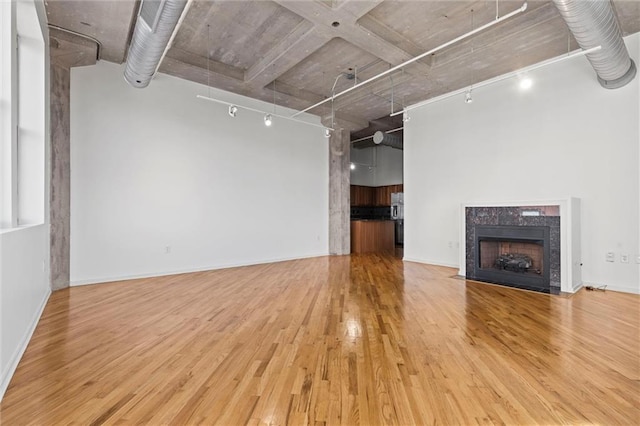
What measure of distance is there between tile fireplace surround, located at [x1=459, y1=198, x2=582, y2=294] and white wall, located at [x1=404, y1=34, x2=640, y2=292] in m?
0.40

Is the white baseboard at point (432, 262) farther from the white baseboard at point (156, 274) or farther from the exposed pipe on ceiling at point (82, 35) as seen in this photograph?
the exposed pipe on ceiling at point (82, 35)

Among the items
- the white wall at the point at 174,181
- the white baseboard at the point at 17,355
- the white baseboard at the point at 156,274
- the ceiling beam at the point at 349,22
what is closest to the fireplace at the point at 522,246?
the ceiling beam at the point at 349,22

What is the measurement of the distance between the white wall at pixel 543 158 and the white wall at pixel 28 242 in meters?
6.38

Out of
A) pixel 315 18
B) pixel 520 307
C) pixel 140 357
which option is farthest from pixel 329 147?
pixel 140 357

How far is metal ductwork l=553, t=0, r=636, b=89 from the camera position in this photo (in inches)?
111

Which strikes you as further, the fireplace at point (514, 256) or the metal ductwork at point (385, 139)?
the metal ductwork at point (385, 139)

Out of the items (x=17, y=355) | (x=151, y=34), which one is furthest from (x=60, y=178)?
(x=17, y=355)

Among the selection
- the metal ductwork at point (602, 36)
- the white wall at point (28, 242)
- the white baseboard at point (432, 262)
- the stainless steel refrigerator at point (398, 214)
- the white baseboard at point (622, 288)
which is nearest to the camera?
the white wall at point (28, 242)

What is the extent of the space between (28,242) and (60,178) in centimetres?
206

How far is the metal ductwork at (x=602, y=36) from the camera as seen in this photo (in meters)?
2.83

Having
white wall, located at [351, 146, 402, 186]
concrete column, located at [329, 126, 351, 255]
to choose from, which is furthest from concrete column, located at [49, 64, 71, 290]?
white wall, located at [351, 146, 402, 186]

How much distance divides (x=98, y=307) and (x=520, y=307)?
16.4 ft

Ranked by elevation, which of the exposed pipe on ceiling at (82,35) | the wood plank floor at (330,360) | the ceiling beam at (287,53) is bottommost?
the wood plank floor at (330,360)

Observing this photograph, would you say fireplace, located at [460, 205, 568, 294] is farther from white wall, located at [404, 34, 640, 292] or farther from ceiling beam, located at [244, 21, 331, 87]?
ceiling beam, located at [244, 21, 331, 87]
